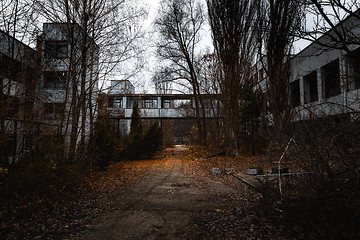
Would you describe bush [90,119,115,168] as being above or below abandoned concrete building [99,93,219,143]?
below

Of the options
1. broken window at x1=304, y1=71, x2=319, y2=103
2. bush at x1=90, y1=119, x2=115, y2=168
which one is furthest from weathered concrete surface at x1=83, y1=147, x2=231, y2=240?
broken window at x1=304, y1=71, x2=319, y2=103

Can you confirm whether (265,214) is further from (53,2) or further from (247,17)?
(247,17)

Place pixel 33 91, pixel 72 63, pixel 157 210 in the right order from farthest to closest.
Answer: pixel 33 91 < pixel 72 63 < pixel 157 210

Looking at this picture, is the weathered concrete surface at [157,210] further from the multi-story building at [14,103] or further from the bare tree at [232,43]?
the bare tree at [232,43]

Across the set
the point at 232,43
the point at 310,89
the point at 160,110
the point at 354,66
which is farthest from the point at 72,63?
the point at 160,110

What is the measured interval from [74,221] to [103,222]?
0.59 meters

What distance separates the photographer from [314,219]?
300cm

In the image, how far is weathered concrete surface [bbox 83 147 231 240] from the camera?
137 inches

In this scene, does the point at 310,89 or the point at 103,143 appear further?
the point at 310,89

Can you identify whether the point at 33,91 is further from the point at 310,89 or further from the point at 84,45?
the point at 310,89

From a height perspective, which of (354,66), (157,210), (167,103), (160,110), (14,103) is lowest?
(157,210)

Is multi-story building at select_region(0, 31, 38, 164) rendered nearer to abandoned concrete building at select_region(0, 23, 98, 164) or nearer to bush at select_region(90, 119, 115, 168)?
abandoned concrete building at select_region(0, 23, 98, 164)

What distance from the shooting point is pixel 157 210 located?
15.0ft

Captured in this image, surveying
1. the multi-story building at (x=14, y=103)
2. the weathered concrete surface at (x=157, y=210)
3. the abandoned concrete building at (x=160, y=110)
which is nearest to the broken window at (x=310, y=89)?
the abandoned concrete building at (x=160, y=110)
